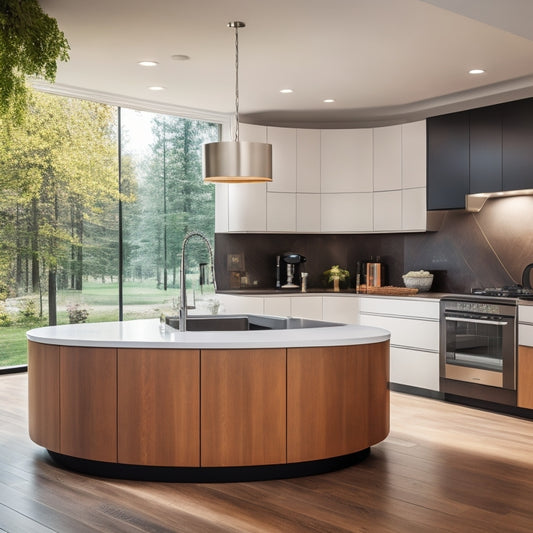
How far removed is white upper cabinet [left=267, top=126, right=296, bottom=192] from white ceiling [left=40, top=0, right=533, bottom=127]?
0.71ft

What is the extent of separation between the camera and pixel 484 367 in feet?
18.4

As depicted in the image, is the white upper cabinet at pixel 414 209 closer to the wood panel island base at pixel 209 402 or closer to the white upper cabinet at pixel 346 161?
the white upper cabinet at pixel 346 161

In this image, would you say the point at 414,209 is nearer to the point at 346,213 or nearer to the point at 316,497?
the point at 346,213

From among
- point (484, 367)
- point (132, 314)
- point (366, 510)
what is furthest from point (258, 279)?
point (366, 510)

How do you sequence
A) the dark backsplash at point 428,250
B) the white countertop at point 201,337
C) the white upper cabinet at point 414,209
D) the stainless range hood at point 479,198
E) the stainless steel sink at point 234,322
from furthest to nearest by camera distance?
the white upper cabinet at point 414,209
the dark backsplash at point 428,250
the stainless range hood at point 479,198
the stainless steel sink at point 234,322
the white countertop at point 201,337

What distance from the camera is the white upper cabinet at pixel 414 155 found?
6496 mm

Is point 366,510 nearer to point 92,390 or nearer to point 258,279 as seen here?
point 92,390

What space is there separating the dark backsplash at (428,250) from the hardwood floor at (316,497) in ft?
7.01

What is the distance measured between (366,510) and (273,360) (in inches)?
33.3

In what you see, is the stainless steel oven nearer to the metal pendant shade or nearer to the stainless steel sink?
the stainless steel sink

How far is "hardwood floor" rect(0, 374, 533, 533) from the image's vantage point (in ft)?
10.3

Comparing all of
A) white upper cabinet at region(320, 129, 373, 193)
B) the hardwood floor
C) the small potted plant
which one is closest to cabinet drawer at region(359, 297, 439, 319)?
the small potted plant

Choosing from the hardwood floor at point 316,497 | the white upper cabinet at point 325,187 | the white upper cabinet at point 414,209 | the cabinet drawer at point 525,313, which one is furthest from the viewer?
the white upper cabinet at point 325,187

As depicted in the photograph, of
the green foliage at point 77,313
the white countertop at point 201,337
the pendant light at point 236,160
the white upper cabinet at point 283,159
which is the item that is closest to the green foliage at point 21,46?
the pendant light at point 236,160
